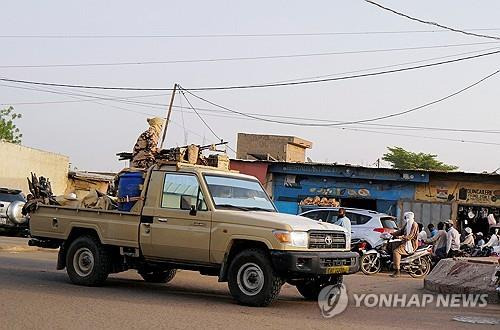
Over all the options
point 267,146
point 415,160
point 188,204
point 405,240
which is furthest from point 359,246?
point 415,160

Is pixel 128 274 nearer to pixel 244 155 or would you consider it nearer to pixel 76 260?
pixel 76 260

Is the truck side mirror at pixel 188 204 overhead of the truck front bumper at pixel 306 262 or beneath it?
overhead

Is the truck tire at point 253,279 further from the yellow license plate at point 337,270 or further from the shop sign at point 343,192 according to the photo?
the shop sign at point 343,192

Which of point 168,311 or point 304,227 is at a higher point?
point 304,227

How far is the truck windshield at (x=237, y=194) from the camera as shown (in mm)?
11367

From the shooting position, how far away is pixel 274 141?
35.4 meters

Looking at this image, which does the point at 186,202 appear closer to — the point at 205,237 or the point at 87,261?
the point at 205,237

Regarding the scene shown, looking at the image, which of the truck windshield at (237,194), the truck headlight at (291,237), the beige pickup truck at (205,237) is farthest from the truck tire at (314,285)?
the truck windshield at (237,194)

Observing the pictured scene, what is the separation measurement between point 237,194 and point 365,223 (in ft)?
32.9

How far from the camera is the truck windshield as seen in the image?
11.4 meters

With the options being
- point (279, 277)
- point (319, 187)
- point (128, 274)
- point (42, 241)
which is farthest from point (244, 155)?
point (279, 277)

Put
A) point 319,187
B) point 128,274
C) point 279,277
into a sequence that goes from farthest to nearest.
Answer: point 319,187
point 128,274
point 279,277

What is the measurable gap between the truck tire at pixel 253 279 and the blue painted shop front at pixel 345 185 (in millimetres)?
19234

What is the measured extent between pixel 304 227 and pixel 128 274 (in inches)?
225
